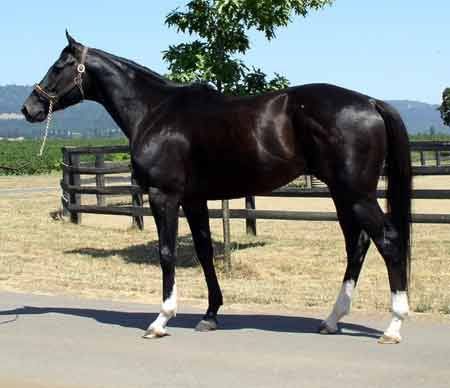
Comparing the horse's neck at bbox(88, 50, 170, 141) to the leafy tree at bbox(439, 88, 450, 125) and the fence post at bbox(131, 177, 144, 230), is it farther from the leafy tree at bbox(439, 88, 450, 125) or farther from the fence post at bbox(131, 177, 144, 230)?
the leafy tree at bbox(439, 88, 450, 125)

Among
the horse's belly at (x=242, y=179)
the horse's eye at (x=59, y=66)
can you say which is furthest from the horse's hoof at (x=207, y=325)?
the horse's eye at (x=59, y=66)

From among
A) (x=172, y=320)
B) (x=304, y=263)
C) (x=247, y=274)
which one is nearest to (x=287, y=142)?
(x=172, y=320)

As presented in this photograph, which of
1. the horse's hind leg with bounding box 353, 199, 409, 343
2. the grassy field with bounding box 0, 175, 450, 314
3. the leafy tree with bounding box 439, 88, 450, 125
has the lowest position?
the grassy field with bounding box 0, 175, 450, 314

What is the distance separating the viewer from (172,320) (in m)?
7.48

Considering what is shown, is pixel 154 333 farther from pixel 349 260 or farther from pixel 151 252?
pixel 151 252

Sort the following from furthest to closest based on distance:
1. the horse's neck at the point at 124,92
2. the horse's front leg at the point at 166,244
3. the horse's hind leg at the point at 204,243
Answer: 1. the horse's neck at the point at 124,92
2. the horse's hind leg at the point at 204,243
3. the horse's front leg at the point at 166,244

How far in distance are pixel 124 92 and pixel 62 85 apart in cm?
55

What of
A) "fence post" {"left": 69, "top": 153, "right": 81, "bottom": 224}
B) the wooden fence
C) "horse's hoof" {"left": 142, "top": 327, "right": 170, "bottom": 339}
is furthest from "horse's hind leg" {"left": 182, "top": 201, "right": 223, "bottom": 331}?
"fence post" {"left": 69, "top": 153, "right": 81, "bottom": 224}

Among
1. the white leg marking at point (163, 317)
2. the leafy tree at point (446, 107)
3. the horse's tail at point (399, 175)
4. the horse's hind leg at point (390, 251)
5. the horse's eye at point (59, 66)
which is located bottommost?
the white leg marking at point (163, 317)

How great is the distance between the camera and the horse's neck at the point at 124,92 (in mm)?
7223

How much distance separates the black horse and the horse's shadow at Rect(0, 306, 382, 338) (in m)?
0.25

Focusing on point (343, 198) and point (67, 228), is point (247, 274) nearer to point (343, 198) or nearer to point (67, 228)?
point (343, 198)

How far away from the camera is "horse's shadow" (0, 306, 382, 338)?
6.85 meters

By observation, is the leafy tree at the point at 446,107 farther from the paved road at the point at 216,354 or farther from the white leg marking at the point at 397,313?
the white leg marking at the point at 397,313
